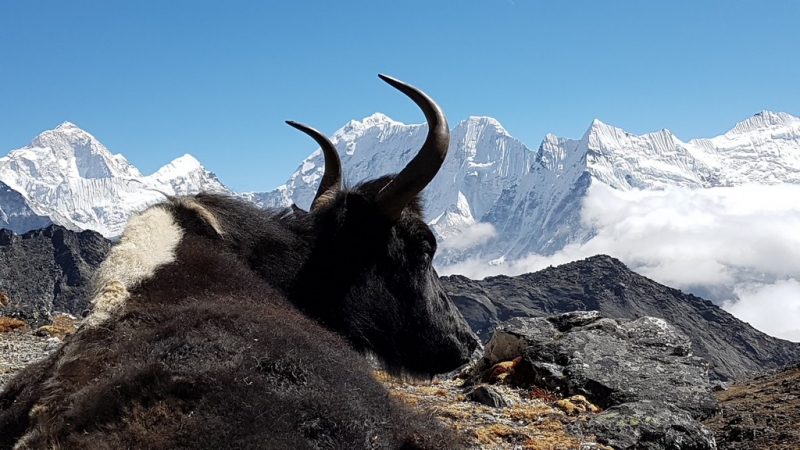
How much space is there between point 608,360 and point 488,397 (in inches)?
122

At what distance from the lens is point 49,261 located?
156875 mm

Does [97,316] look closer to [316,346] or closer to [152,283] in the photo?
[152,283]

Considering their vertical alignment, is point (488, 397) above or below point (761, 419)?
below

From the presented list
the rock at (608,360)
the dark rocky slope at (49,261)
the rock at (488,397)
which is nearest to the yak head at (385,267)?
the rock at (488,397)

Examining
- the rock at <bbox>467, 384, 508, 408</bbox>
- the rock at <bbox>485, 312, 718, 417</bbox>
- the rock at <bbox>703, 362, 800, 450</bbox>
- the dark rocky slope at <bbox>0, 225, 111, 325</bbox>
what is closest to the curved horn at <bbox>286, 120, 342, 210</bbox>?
the rock at <bbox>467, 384, 508, 408</bbox>

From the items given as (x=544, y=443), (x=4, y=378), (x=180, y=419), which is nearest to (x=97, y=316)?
(x=180, y=419)

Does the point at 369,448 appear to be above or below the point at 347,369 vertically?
below

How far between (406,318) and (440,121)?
243 cm

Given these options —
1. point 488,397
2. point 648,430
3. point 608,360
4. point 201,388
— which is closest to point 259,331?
point 201,388

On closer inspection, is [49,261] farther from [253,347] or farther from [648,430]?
[253,347]

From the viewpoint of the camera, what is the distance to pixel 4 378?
10430mm

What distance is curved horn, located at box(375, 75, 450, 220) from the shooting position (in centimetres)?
744

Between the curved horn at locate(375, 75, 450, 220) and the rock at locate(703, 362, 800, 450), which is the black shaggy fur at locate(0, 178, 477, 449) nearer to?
the curved horn at locate(375, 75, 450, 220)

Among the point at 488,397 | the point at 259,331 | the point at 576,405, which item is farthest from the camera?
the point at 576,405
